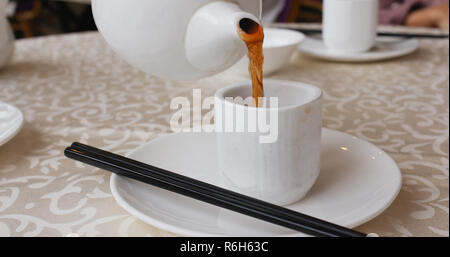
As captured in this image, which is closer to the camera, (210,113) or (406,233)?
(406,233)

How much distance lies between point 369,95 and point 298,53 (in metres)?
0.26

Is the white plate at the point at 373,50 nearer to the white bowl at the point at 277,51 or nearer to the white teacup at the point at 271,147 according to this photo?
the white bowl at the point at 277,51

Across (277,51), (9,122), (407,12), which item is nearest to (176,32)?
(9,122)

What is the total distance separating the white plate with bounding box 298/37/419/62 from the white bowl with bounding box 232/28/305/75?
56mm

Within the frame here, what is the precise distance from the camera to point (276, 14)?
1.91 m

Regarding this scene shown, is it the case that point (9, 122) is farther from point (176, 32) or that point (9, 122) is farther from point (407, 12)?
point (407, 12)

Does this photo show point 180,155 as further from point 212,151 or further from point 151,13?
point 151,13

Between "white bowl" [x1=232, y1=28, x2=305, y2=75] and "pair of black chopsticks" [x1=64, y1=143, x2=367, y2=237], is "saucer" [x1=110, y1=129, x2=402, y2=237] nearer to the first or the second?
"pair of black chopsticks" [x1=64, y1=143, x2=367, y2=237]

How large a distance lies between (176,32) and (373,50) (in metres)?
0.61

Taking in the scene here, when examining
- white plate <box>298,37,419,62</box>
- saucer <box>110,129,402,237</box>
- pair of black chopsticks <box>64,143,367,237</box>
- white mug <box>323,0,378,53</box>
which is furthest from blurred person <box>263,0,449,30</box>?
pair of black chopsticks <box>64,143,367,237</box>

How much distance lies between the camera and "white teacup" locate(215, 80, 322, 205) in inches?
13.6

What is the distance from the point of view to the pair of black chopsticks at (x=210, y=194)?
0.31 m
